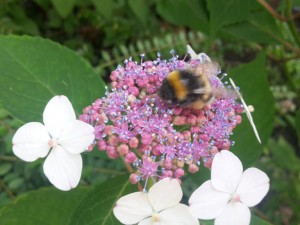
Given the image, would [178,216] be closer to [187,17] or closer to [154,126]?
[154,126]

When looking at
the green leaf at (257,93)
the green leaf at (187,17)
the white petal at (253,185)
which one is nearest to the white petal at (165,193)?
the white petal at (253,185)

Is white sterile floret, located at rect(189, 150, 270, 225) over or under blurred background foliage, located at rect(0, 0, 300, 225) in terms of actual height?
under

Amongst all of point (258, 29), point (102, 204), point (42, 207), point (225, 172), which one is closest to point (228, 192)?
point (225, 172)

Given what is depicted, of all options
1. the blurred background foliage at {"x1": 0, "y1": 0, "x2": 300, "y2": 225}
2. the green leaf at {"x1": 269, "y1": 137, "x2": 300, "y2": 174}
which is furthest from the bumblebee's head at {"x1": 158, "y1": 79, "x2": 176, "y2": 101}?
the green leaf at {"x1": 269, "y1": 137, "x2": 300, "y2": 174}

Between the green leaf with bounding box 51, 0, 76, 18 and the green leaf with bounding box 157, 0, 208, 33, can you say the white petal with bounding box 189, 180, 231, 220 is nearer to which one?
the green leaf with bounding box 157, 0, 208, 33

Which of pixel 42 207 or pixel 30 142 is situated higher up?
pixel 30 142

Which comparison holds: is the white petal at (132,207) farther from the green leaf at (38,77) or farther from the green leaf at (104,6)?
the green leaf at (104,6)
